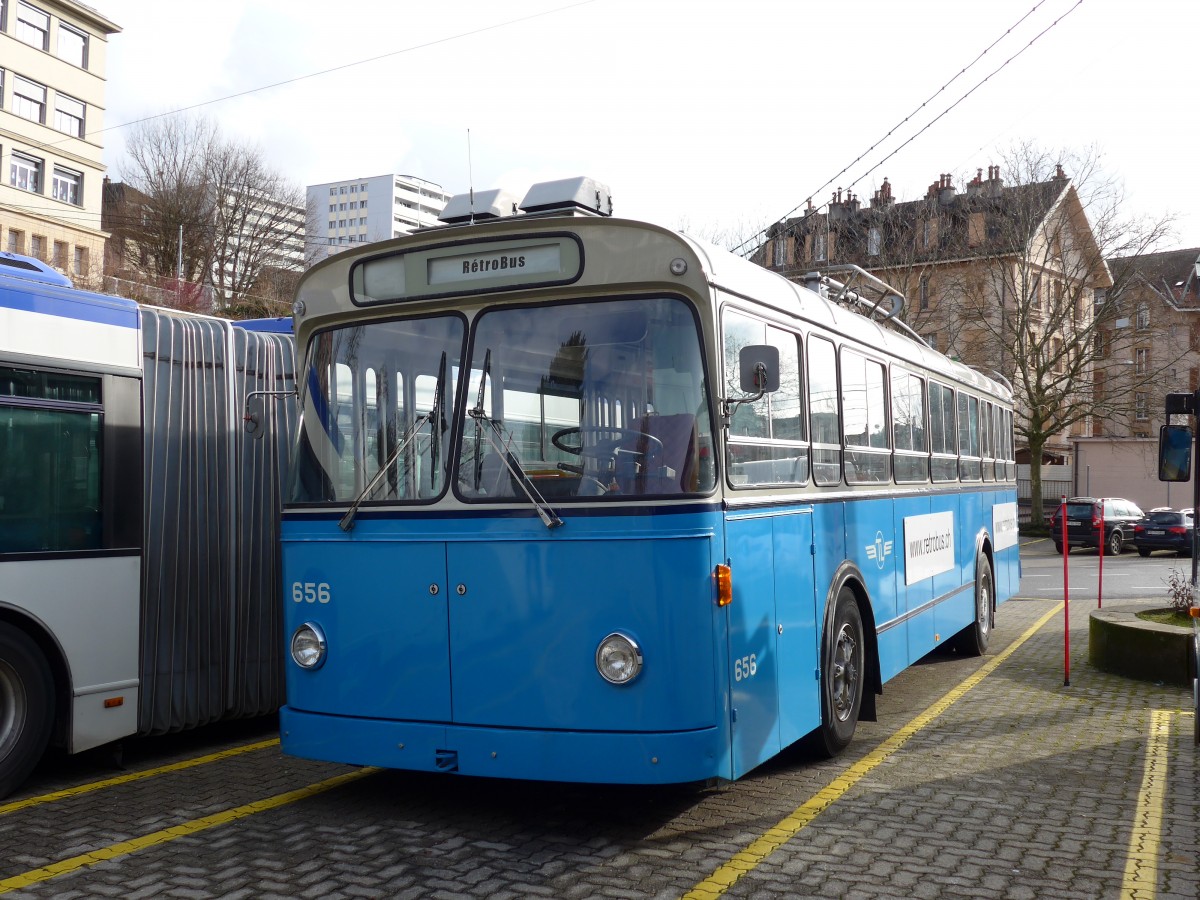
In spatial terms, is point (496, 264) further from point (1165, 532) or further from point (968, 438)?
point (1165, 532)

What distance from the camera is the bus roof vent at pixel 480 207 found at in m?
6.42

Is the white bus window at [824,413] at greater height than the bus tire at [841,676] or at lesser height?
greater

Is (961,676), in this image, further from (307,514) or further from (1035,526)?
(1035,526)

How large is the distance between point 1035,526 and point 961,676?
3349 centimetres

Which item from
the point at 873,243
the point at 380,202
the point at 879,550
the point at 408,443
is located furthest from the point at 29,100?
the point at 380,202

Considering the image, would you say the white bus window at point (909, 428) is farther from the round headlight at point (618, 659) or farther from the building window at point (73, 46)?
the building window at point (73, 46)

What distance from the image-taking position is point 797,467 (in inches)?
268

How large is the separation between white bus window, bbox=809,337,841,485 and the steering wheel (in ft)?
6.12

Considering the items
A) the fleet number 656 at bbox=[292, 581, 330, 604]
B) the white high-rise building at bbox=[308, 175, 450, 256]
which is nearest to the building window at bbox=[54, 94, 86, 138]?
the fleet number 656 at bbox=[292, 581, 330, 604]

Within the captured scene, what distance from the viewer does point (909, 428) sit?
9.74m

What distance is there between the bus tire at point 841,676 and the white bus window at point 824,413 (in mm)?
773

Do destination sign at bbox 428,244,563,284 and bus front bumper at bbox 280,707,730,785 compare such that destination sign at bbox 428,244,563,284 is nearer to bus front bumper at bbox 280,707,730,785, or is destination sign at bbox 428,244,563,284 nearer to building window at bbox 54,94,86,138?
bus front bumper at bbox 280,707,730,785

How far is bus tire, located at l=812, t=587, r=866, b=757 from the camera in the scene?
707 cm

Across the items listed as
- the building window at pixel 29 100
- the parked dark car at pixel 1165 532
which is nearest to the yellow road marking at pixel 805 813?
the parked dark car at pixel 1165 532
